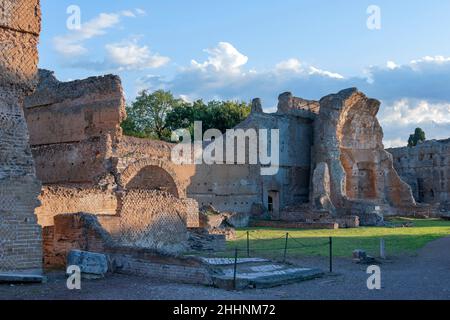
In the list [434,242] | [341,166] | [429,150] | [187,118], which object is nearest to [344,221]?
[341,166]

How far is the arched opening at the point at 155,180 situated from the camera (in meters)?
24.2

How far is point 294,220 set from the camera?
31.1 m

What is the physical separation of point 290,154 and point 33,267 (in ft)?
89.3

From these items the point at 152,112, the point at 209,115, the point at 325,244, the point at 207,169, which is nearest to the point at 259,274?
the point at 325,244

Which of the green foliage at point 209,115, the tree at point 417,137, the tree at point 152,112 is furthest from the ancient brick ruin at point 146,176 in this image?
the tree at point 152,112

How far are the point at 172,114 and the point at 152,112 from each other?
2230 millimetres

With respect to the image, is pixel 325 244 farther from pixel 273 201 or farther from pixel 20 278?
pixel 273 201

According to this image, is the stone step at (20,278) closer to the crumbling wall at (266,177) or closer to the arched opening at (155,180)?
the arched opening at (155,180)

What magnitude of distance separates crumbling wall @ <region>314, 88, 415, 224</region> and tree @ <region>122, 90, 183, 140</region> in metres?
19.8

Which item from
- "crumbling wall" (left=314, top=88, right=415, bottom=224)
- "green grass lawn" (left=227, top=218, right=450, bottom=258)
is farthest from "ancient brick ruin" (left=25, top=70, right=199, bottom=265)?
"crumbling wall" (left=314, top=88, right=415, bottom=224)

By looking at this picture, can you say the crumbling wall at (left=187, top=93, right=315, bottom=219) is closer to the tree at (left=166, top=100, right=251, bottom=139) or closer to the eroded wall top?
the eroded wall top

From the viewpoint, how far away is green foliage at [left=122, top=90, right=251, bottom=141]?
51.8 m

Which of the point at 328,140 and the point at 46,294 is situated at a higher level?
the point at 328,140

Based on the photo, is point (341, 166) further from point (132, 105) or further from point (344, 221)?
point (132, 105)
